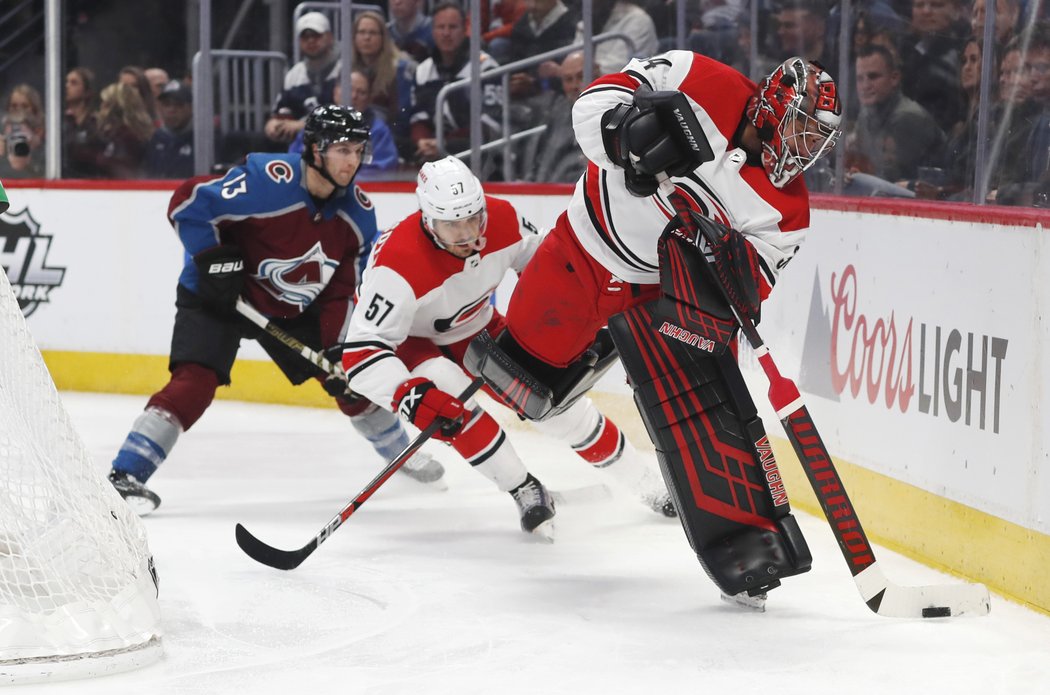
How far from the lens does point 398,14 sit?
5.43 m

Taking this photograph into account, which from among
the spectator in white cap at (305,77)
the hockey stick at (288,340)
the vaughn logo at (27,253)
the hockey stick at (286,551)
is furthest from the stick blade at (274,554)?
the vaughn logo at (27,253)

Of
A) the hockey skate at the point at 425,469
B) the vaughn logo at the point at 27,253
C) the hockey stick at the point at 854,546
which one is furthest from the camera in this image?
the vaughn logo at the point at 27,253

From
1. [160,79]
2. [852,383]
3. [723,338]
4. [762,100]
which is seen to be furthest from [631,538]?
[160,79]

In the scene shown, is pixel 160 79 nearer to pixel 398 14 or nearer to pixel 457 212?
pixel 398 14

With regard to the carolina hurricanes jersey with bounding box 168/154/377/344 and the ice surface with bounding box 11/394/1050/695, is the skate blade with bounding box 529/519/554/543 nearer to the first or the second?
the ice surface with bounding box 11/394/1050/695

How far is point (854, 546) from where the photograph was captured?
8.61 feet

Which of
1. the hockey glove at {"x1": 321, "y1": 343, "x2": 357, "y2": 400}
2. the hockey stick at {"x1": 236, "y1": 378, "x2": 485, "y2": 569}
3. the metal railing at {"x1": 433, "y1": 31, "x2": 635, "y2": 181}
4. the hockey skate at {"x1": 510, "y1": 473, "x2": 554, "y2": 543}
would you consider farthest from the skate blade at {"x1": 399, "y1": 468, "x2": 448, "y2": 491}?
the metal railing at {"x1": 433, "y1": 31, "x2": 635, "y2": 181}

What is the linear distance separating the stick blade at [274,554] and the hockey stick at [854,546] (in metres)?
1.06

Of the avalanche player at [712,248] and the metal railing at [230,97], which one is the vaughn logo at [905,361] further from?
the metal railing at [230,97]

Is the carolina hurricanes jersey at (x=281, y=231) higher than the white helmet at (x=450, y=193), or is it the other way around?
the white helmet at (x=450, y=193)

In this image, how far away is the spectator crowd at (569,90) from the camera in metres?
Result: 3.14

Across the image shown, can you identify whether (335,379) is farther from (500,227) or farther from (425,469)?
(500,227)

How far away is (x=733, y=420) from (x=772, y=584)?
0.32 metres

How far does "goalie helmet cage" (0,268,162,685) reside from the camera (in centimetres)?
229
